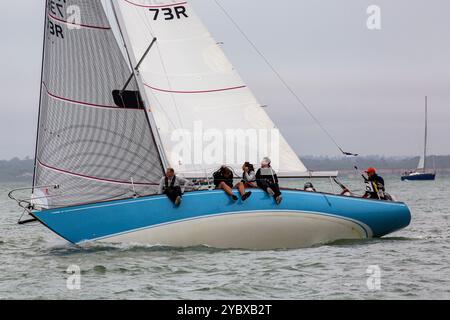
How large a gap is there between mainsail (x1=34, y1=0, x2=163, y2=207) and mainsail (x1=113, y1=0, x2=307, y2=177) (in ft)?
1.63

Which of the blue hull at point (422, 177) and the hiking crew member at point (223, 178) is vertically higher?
the hiking crew member at point (223, 178)

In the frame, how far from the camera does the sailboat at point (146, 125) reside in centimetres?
1781

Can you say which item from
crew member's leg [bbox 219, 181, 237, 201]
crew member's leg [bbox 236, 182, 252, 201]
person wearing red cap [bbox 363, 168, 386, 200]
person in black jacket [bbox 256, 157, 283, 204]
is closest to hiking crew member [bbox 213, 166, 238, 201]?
crew member's leg [bbox 219, 181, 237, 201]

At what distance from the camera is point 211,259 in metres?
16.3

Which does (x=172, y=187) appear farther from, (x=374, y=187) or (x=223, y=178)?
(x=374, y=187)

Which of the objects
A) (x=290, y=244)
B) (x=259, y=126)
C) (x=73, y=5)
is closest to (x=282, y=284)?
(x=290, y=244)

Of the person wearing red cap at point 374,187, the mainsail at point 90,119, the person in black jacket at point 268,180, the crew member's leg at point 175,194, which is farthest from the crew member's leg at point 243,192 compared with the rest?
the person wearing red cap at point 374,187

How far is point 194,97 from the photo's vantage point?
18891mm

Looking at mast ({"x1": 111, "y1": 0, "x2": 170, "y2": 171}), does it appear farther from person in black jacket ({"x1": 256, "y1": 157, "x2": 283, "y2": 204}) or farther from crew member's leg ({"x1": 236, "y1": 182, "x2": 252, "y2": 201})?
person in black jacket ({"x1": 256, "y1": 157, "x2": 283, "y2": 204})

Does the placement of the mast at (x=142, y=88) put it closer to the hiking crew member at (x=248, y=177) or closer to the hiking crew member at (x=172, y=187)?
the hiking crew member at (x=172, y=187)

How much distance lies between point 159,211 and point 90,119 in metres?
2.67

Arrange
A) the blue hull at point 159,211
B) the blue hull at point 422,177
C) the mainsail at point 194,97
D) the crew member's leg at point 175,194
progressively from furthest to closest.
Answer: the blue hull at point 422,177 < the mainsail at point 194,97 < the blue hull at point 159,211 < the crew member's leg at point 175,194

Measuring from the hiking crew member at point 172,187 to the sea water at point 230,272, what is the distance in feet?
3.46

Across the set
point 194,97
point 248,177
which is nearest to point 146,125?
point 194,97
